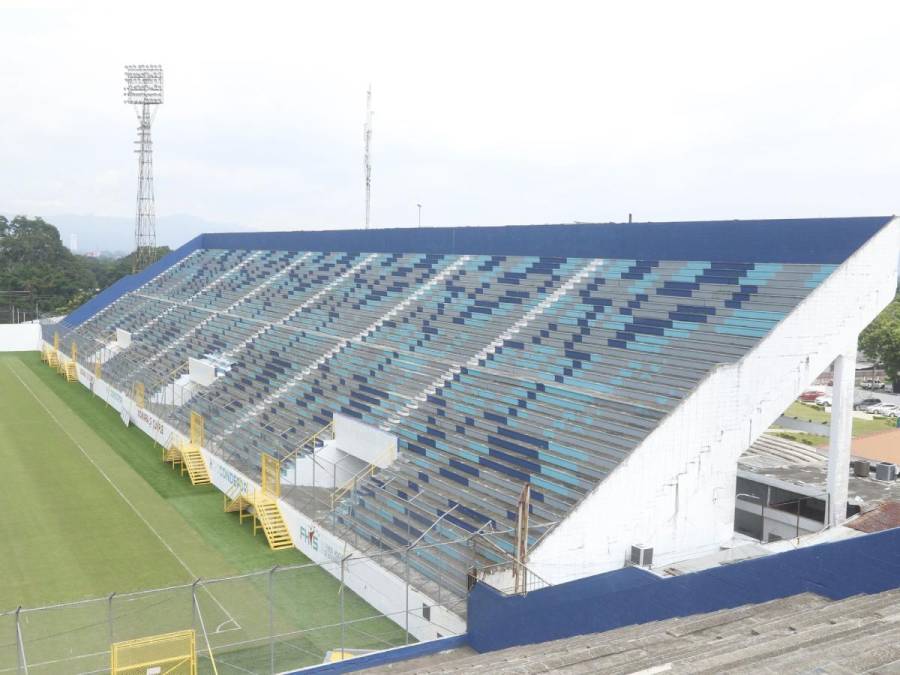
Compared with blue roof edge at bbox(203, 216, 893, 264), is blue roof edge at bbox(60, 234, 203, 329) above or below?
below

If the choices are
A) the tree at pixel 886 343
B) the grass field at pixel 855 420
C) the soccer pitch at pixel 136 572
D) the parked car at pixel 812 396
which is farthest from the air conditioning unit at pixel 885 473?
the tree at pixel 886 343

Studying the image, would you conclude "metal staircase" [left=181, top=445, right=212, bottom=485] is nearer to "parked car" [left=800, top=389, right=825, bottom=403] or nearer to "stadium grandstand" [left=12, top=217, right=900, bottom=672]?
"stadium grandstand" [left=12, top=217, right=900, bottom=672]

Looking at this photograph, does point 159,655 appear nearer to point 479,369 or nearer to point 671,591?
point 671,591

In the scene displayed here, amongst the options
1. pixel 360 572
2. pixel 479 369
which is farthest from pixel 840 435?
pixel 360 572

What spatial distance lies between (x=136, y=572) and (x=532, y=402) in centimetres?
842

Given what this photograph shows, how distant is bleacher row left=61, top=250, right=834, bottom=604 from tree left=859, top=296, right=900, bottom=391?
30.2m

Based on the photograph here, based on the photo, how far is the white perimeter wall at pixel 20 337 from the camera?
158ft

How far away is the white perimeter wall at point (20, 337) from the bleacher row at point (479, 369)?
21169 millimetres

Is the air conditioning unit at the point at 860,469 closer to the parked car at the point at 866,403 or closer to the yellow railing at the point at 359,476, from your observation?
the yellow railing at the point at 359,476

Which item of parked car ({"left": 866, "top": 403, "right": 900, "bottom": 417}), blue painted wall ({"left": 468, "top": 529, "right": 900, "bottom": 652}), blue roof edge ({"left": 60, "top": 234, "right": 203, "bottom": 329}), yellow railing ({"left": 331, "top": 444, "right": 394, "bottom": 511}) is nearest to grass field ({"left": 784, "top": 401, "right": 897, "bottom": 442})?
parked car ({"left": 866, "top": 403, "right": 900, "bottom": 417})

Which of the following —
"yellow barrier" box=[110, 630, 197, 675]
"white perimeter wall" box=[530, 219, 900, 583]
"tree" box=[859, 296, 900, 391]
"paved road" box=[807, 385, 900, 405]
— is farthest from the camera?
"tree" box=[859, 296, 900, 391]

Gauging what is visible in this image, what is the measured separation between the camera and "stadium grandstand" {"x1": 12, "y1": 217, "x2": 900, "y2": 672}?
511 inches

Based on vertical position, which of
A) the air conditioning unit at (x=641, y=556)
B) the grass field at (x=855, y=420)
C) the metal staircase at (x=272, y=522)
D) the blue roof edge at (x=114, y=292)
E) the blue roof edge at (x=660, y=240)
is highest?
the blue roof edge at (x=660, y=240)

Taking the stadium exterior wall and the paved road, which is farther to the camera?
the paved road
